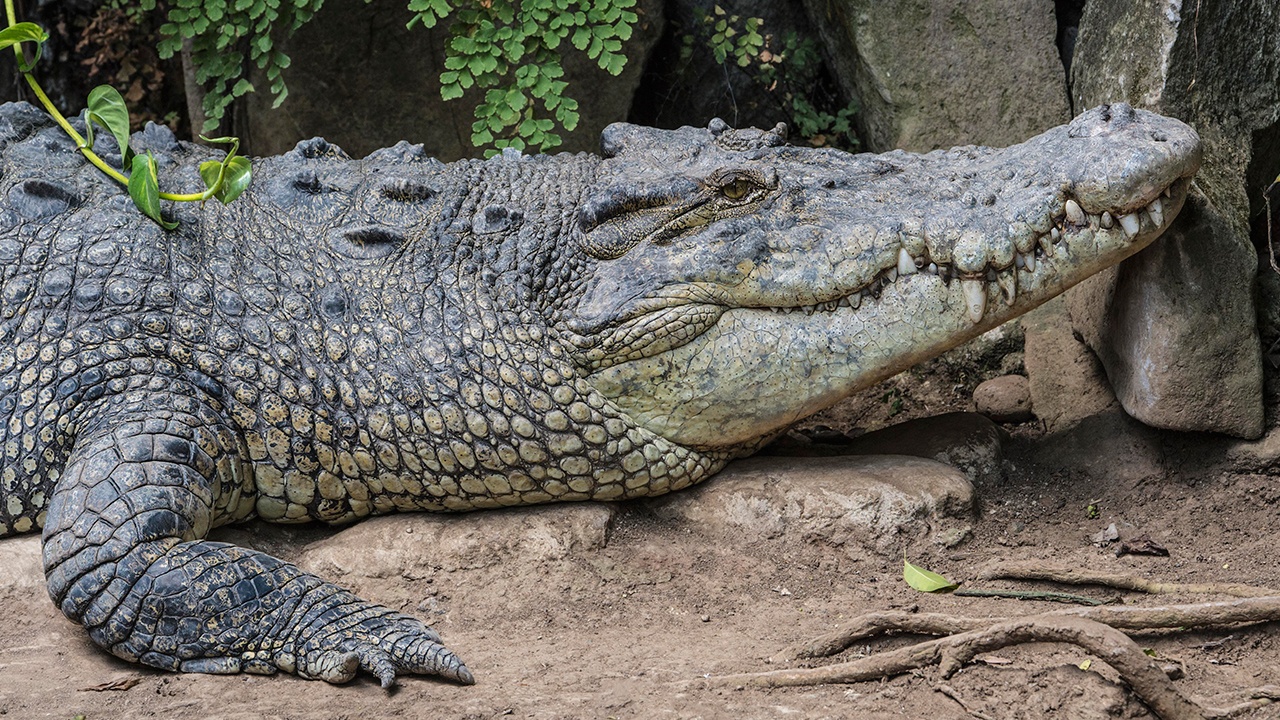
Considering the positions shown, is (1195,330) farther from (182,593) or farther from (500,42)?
(182,593)

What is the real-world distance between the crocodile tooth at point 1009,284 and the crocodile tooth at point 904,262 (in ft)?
0.79

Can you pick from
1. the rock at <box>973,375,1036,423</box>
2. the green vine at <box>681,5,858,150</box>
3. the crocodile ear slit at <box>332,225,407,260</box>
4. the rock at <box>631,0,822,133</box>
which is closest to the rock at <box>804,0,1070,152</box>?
the green vine at <box>681,5,858,150</box>

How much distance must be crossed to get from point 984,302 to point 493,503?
1600mm

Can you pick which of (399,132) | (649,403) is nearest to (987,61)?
(649,403)

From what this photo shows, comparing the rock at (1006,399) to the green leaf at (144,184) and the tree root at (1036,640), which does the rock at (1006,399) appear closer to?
the tree root at (1036,640)

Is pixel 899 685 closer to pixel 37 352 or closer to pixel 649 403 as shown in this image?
pixel 649 403

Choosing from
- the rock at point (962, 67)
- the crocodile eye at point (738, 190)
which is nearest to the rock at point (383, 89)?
the rock at point (962, 67)

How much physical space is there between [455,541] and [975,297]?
1.70m

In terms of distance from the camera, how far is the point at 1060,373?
4230 millimetres

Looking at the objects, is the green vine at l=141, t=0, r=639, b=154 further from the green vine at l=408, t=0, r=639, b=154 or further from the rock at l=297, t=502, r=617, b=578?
the rock at l=297, t=502, r=617, b=578

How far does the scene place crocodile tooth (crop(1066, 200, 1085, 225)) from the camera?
3268 mm

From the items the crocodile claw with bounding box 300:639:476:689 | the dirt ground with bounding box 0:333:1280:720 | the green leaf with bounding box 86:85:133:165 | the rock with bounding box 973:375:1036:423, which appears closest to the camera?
the dirt ground with bounding box 0:333:1280:720

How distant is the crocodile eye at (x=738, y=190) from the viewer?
3590 millimetres

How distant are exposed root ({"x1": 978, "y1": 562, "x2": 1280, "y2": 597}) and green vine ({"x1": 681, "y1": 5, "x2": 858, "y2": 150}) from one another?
276cm
